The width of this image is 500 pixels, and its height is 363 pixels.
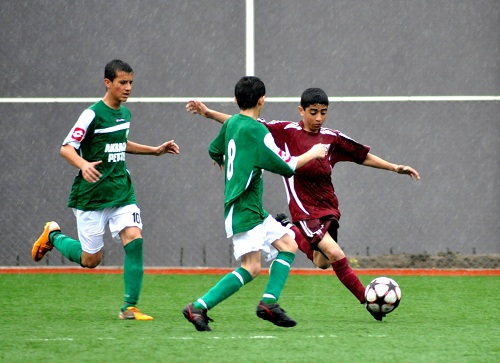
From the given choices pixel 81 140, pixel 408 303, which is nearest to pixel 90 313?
pixel 81 140

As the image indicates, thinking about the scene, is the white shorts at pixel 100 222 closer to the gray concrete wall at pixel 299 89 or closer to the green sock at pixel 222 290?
the green sock at pixel 222 290

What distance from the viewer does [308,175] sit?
8031mm

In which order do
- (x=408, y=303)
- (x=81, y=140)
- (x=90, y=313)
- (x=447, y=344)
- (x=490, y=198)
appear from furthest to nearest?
(x=490, y=198), (x=408, y=303), (x=90, y=313), (x=81, y=140), (x=447, y=344)

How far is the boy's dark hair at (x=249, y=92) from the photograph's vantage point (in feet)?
22.0

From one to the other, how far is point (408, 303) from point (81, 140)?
10.4 feet

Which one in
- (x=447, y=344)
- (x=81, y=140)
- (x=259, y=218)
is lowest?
(x=447, y=344)

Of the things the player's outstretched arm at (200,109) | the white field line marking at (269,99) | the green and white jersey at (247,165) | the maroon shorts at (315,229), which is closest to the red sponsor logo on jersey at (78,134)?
the player's outstretched arm at (200,109)

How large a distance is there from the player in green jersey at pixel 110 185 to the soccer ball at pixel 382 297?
1565 mm

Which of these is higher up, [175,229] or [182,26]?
[182,26]

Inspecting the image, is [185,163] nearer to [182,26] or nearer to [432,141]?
[182,26]

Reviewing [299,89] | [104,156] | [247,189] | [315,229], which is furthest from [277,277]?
[299,89]

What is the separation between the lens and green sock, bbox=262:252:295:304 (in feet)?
22.3

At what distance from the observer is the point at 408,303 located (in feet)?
29.0

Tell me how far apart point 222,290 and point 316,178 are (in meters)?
1.71
